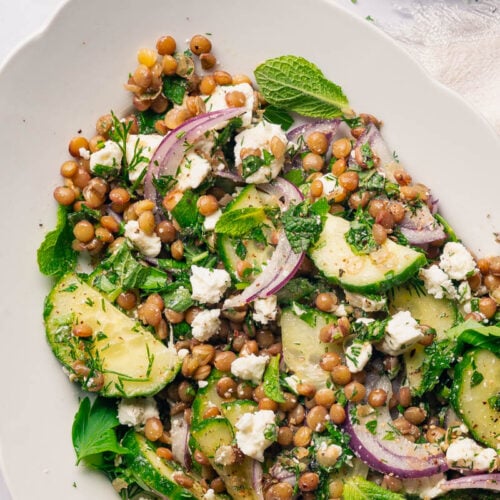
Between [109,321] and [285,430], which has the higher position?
[109,321]

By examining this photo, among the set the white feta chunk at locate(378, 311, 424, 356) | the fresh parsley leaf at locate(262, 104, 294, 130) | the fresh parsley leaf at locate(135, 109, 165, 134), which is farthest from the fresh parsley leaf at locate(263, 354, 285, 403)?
the fresh parsley leaf at locate(135, 109, 165, 134)

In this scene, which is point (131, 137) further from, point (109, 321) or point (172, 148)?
point (109, 321)

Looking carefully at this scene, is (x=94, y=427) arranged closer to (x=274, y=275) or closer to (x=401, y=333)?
(x=274, y=275)

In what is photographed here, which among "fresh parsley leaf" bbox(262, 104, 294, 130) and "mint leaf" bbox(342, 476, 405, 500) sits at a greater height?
"fresh parsley leaf" bbox(262, 104, 294, 130)

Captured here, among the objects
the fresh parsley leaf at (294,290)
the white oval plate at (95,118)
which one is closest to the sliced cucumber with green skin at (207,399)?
the fresh parsley leaf at (294,290)

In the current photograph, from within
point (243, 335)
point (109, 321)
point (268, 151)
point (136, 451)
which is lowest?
point (136, 451)

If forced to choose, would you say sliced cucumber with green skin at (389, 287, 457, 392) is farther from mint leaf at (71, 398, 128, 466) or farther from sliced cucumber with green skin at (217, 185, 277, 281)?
mint leaf at (71, 398, 128, 466)

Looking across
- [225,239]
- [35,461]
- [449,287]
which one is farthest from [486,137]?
[35,461]
